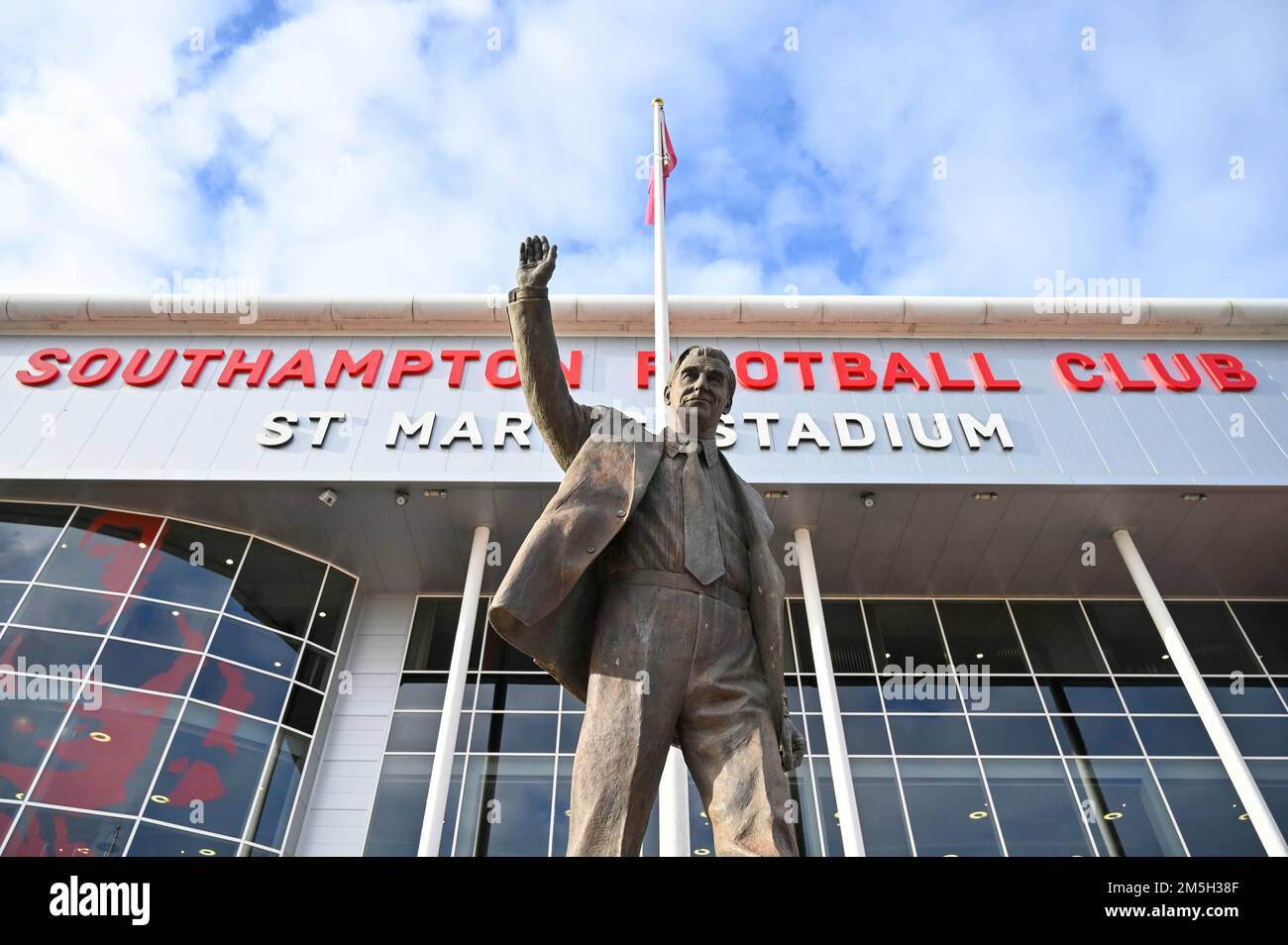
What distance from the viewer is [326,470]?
1499 cm

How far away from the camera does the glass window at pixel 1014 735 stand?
15789 millimetres

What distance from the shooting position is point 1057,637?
17.6m

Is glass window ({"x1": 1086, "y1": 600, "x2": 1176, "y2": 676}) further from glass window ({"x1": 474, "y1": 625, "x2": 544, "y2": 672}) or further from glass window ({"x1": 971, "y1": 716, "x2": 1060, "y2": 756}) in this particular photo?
glass window ({"x1": 474, "y1": 625, "x2": 544, "y2": 672})

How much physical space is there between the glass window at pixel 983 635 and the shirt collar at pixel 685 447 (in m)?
14.6

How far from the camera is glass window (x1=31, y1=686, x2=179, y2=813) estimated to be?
1306cm

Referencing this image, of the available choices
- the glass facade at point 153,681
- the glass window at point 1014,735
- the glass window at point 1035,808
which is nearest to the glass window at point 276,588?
the glass facade at point 153,681

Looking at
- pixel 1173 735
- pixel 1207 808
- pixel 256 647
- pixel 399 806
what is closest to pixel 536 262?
pixel 399 806

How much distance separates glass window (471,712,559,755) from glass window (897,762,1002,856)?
610 cm

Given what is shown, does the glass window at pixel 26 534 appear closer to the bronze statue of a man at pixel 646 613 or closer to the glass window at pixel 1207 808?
the bronze statue of a man at pixel 646 613

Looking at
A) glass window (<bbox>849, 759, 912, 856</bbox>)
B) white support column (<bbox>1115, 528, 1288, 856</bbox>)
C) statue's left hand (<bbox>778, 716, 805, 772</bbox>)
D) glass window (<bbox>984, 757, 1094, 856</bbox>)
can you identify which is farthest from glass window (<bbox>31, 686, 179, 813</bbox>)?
white support column (<bbox>1115, 528, 1288, 856</bbox>)

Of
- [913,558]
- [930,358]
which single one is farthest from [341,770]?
[930,358]

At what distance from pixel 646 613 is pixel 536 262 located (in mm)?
1501

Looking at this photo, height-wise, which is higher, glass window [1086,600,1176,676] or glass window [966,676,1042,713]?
glass window [1086,600,1176,676]
